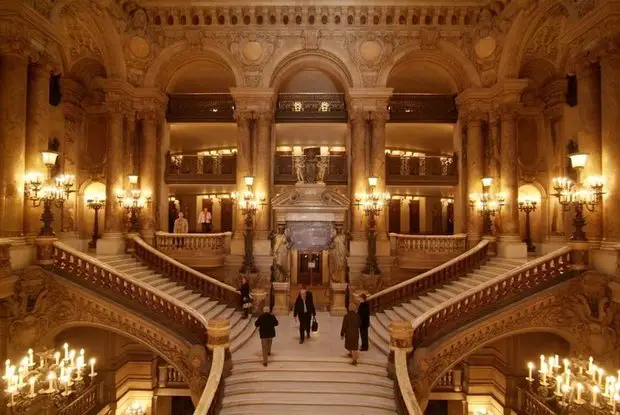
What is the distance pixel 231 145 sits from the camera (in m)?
23.0

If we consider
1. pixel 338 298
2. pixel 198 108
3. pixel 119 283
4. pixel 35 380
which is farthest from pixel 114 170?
pixel 35 380

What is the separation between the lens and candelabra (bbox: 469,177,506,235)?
16.2 m

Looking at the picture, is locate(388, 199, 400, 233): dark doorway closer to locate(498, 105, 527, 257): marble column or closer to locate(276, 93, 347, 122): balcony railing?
locate(276, 93, 347, 122): balcony railing

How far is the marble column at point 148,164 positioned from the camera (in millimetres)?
17188

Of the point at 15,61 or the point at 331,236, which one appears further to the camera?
the point at 331,236

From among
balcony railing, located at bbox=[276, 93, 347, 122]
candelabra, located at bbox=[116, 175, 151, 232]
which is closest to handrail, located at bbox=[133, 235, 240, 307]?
candelabra, located at bbox=[116, 175, 151, 232]

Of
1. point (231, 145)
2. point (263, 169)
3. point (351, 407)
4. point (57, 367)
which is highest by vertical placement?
point (231, 145)

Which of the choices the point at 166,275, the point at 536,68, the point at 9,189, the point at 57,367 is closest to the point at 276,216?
the point at 166,275

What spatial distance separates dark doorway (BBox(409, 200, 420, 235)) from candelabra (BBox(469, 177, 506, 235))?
7911mm

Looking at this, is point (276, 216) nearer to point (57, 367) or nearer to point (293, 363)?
point (293, 363)

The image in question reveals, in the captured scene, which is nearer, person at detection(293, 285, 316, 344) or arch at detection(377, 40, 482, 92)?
person at detection(293, 285, 316, 344)

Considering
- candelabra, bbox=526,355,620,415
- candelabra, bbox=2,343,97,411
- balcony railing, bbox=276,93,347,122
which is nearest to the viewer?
candelabra, bbox=526,355,620,415

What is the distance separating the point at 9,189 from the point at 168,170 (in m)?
8.01

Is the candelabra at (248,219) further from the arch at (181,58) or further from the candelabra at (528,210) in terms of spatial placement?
the candelabra at (528,210)
